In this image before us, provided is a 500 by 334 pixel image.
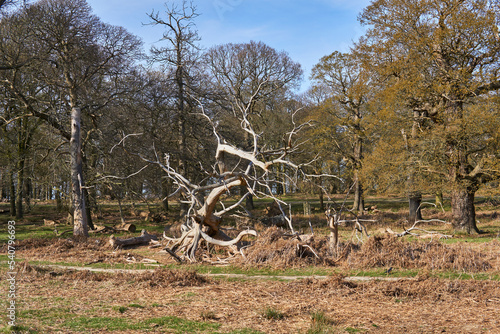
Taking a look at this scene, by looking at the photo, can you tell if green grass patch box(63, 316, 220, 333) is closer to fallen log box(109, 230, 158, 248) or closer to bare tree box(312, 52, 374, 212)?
fallen log box(109, 230, 158, 248)

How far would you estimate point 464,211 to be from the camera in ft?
59.4

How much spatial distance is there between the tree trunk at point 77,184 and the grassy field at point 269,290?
3.21m

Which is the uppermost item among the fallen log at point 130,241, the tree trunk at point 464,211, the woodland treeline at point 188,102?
the woodland treeline at point 188,102

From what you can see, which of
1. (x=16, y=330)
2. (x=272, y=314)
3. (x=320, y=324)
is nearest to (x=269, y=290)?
(x=272, y=314)

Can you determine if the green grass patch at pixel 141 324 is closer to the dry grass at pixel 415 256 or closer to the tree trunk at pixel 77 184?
the dry grass at pixel 415 256

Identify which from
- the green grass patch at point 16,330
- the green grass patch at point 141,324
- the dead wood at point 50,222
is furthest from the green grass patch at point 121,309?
the dead wood at point 50,222

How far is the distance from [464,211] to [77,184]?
15.3 m

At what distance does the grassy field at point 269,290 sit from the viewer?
6.10 metres

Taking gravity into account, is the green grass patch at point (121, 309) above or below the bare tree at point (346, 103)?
below

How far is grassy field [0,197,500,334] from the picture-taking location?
6098 millimetres

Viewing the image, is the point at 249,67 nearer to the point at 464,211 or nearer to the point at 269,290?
the point at 464,211

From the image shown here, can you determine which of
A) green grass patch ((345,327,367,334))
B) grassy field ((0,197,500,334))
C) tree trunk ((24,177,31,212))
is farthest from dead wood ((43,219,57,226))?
green grass patch ((345,327,367,334))

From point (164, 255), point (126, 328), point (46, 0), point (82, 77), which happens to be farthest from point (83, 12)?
point (126, 328)

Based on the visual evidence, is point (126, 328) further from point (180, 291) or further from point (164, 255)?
point (164, 255)
